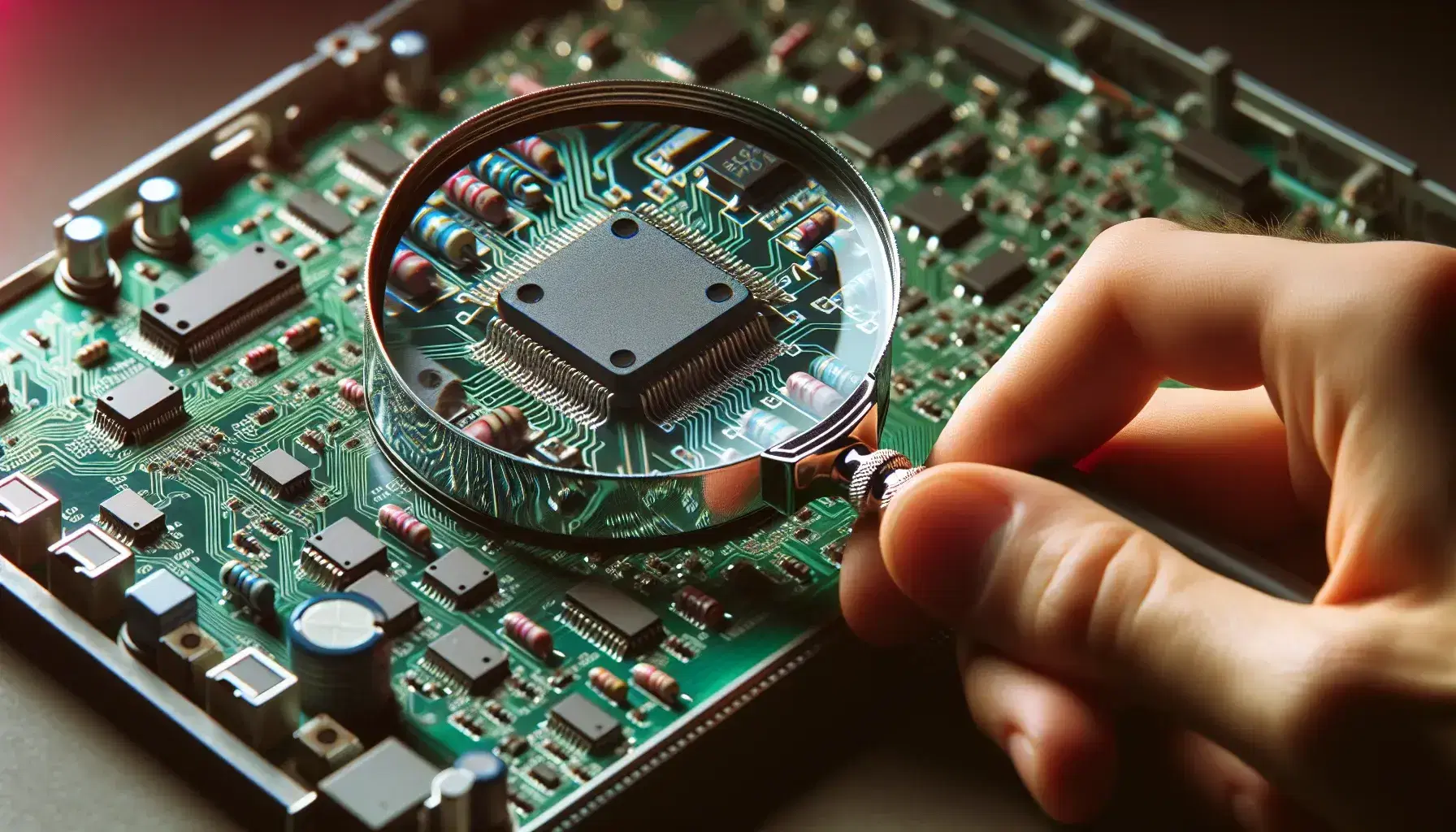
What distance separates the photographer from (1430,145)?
26.9 ft

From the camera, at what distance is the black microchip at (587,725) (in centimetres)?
567

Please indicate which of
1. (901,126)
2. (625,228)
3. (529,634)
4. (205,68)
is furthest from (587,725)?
(205,68)

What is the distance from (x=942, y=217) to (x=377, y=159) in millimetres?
1876

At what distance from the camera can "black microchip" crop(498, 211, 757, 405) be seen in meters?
6.00

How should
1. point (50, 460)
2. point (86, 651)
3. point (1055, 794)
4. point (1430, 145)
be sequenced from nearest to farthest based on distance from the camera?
point (1055, 794) < point (86, 651) < point (50, 460) < point (1430, 145)

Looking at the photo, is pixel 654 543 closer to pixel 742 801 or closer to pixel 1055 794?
pixel 742 801

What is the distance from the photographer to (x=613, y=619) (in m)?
5.92

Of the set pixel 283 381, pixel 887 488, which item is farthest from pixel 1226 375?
pixel 283 381

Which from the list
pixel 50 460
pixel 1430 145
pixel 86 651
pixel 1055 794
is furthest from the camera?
pixel 1430 145

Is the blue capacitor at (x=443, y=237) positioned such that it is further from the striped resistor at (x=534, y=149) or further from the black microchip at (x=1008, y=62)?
the black microchip at (x=1008, y=62)

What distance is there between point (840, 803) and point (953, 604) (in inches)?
30.3

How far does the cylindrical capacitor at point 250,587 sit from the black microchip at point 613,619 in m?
0.80

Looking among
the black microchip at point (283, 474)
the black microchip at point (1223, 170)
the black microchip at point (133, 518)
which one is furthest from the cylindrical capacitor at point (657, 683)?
the black microchip at point (1223, 170)

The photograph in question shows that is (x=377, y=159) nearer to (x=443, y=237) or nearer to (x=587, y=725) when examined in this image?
(x=443, y=237)
